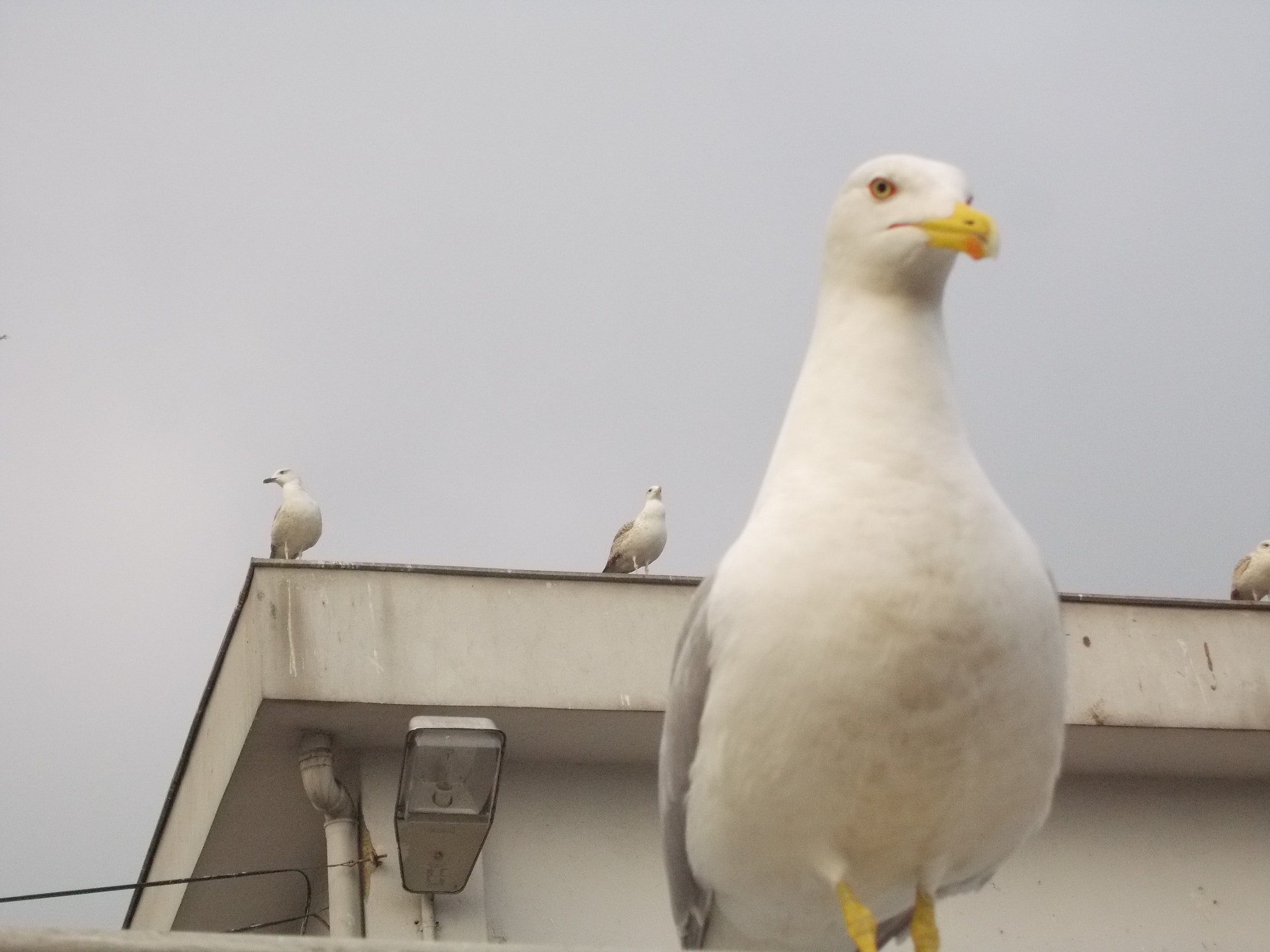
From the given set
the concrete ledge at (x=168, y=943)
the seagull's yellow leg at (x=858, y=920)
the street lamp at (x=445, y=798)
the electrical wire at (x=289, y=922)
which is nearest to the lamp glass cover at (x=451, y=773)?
the street lamp at (x=445, y=798)

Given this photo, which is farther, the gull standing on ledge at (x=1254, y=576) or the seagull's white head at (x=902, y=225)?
the gull standing on ledge at (x=1254, y=576)

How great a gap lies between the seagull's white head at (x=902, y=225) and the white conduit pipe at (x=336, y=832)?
476cm

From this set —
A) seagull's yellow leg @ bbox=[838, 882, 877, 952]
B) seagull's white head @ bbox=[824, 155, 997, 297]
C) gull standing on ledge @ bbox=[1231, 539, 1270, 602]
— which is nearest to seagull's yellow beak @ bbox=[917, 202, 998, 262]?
seagull's white head @ bbox=[824, 155, 997, 297]

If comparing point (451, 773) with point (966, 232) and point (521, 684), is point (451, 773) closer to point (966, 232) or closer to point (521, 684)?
point (521, 684)

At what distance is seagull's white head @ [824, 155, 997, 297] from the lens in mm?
4133

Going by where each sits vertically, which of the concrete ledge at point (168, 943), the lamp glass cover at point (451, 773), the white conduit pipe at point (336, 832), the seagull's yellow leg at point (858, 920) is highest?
the concrete ledge at point (168, 943)

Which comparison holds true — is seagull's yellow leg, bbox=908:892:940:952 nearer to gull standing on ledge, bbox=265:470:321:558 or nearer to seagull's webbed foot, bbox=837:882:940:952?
seagull's webbed foot, bbox=837:882:940:952

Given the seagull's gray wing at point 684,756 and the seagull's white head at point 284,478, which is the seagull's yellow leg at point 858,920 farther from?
the seagull's white head at point 284,478

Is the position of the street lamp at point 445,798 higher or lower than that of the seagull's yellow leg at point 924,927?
lower

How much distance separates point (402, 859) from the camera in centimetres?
778

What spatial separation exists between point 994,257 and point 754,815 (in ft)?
4.30

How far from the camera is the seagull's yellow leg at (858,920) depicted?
405 centimetres

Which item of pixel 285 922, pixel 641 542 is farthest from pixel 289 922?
pixel 641 542

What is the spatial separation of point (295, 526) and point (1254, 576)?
7.85 m
